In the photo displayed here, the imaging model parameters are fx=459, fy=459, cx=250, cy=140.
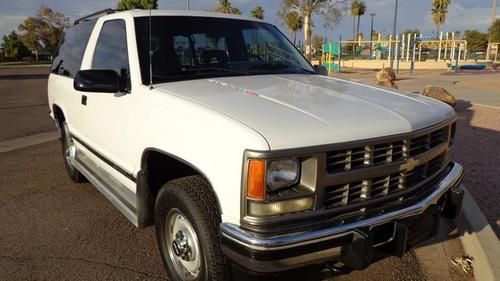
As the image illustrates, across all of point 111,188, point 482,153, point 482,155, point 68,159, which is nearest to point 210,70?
point 111,188

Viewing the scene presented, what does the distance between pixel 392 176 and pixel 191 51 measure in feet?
6.22

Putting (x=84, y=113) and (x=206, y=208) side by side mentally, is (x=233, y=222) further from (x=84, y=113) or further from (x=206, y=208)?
(x=84, y=113)

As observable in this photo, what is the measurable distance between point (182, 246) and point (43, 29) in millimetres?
88577

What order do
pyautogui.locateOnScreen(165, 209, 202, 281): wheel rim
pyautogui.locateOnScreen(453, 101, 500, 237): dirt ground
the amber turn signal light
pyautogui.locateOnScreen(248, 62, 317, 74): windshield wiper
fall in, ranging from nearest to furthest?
1. the amber turn signal light
2. pyautogui.locateOnScreen(165, 209, 202, 281): wheel rim
3. pyautogui.locateOnScreen(248, 62, 317, 74): windshield wiper
4. pyautogui.locateOnScreen(453, 101, 500, 237): dirt ground

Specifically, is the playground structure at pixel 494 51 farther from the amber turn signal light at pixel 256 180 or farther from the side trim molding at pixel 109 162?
the amber turn signal light at pixel 256 180

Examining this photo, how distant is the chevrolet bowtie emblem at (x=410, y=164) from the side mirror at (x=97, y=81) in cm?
209

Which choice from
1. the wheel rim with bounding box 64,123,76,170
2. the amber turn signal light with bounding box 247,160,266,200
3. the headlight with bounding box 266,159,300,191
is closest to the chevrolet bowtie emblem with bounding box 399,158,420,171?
the headlight with bounding box 266,159,300,191

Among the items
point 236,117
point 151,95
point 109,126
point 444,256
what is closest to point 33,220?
point 109,126

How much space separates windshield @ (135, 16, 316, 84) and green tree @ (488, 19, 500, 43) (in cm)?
6352

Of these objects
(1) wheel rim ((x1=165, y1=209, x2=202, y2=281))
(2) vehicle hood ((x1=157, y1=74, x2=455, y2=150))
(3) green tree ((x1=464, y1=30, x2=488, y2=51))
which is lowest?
(1) wheel rim ((x1=165, y1=209, x2=202, y2=281))

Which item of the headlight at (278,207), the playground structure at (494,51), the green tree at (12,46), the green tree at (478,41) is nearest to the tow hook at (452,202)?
the headlight at (278,207)

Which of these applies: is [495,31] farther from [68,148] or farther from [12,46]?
[12,46]

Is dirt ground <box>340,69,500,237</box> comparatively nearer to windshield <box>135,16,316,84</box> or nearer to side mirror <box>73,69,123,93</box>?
windshield <box>135,16,316,84</box>

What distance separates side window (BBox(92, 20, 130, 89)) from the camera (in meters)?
3.65
